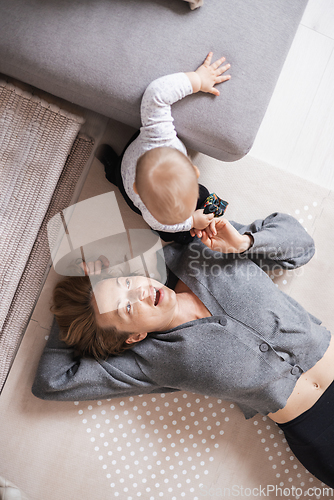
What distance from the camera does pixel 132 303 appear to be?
3.77 ft

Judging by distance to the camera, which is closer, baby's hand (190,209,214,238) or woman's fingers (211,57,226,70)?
woman's fingers (211,57,226,70)

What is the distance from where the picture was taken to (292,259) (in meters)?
1.36

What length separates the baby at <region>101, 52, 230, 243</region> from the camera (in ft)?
3.15

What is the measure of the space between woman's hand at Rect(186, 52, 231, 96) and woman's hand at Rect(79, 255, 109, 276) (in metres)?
0.76

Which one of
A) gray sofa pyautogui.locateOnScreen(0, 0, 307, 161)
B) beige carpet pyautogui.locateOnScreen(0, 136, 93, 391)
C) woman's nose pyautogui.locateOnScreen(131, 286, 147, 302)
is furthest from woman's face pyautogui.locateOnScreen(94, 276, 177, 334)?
gray sofa pyautogui.locateOnScreen(0, 0, 307, 161)

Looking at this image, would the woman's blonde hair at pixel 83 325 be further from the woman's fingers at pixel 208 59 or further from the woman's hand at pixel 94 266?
the woman's fingers at pixel 208 59

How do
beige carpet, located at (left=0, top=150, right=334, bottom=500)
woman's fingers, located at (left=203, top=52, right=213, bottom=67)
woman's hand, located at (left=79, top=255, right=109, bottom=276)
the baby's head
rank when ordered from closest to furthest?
1. the baby's head
2. woman's fingers, located at (left=203, top=52, right=213, bottom=67)
3. woman's hand, located at (left=79, top=255, right=109, bottom=276)
4. beige carpet, located at (left=0, top=150, right=334, bottom=500)

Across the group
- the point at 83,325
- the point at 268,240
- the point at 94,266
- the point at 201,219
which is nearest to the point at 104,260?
the point at 94,266

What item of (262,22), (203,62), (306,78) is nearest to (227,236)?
(203,62)

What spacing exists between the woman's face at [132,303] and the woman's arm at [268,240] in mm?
290

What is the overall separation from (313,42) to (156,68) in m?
0.98

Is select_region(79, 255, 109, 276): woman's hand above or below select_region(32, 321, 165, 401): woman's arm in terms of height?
above

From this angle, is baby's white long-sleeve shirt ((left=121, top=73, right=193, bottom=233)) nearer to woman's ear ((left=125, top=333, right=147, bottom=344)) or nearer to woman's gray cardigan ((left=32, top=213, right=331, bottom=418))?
woman's gray cardigan ((left=32, top=213, right=331, bottom=418))

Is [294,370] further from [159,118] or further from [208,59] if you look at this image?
[208,59]
